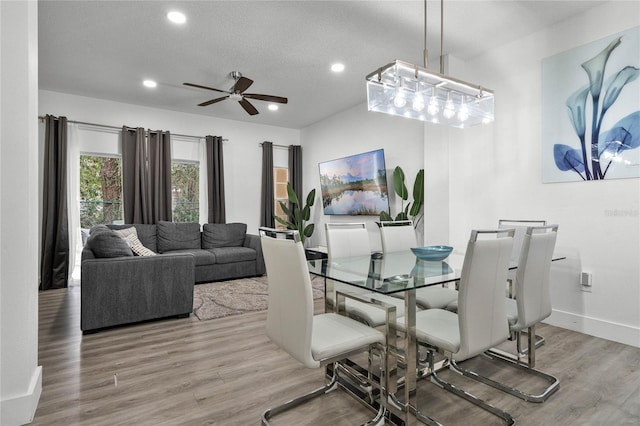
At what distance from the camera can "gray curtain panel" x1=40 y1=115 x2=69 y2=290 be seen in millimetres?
4668

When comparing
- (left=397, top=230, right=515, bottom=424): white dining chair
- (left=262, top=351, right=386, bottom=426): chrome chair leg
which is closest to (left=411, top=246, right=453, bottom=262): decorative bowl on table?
(left=397, top=230, right=515, bottom=424): white dining chair

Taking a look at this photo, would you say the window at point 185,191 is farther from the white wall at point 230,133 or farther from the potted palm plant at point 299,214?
the potted palm plant at point 299,214


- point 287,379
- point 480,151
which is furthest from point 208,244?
point 480,151

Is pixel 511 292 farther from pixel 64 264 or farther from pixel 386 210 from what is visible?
pixel 64 264

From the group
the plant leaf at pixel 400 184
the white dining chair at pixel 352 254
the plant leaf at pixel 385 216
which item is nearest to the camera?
the white dining chair at pixel 352 254

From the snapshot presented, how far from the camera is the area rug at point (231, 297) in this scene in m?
3.57

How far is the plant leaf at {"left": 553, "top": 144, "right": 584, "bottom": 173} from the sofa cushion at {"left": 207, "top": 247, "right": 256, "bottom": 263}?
13.6ft

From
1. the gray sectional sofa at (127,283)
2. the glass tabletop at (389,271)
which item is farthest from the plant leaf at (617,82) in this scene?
the gray sectional sofa at (127,283)

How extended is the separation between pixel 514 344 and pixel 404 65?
2.34 metres

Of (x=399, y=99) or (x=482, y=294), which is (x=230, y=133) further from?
(x=482, y=294)

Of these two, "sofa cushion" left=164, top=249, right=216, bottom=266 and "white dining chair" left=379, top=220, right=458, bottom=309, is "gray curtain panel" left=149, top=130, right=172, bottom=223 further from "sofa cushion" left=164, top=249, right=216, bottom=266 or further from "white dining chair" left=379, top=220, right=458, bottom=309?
"white dining chair" left=379, top=220, right=458, bottom=309

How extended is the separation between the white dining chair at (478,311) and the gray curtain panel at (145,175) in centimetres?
483

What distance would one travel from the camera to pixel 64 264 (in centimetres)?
476

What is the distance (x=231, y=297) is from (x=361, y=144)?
312 cm
